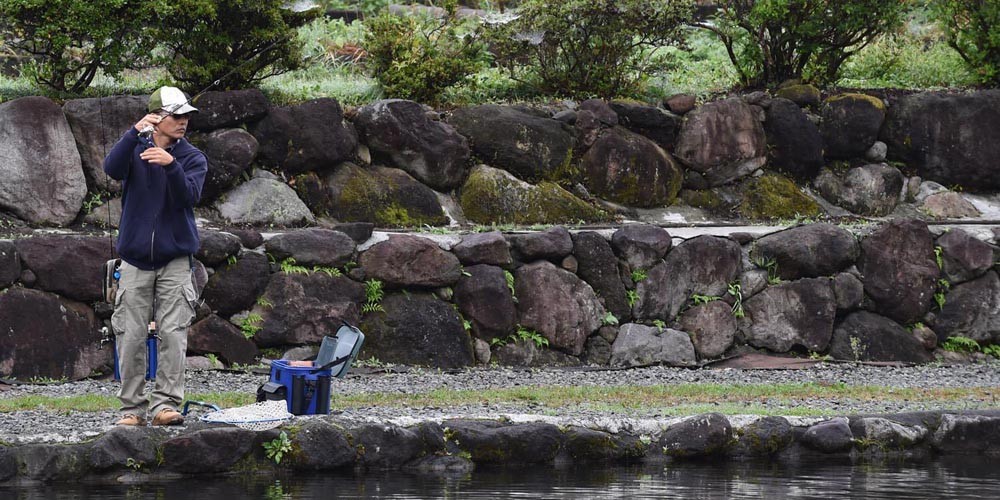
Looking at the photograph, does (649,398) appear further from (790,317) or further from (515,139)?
(515,139)

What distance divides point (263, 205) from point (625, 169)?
4020 millimetres

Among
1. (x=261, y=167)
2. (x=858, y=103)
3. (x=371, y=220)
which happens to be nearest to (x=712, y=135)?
(x=858, y=103)

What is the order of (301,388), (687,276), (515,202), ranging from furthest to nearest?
(515,202), (687,276), (301,388)

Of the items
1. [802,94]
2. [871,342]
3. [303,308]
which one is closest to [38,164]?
[303,308]

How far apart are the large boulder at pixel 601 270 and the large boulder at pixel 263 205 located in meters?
2.72

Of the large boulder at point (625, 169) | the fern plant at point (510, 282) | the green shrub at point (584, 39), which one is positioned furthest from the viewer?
the green shrub at point (584, 39)

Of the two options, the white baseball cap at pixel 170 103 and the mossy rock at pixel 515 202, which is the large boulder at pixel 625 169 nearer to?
the mossy rock at pixel 515 202

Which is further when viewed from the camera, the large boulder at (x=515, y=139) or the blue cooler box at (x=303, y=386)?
the large boulder at (x=515, y=139)

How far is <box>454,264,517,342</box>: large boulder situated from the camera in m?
12.0

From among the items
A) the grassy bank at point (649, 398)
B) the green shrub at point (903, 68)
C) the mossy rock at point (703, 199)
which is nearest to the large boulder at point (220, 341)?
the grassy bank at point (649, 398)

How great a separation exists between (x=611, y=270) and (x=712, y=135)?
2.68m

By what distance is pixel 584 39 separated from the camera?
14.3 m

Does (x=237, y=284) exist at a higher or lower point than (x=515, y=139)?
lower

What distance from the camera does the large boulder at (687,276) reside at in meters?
12.7
